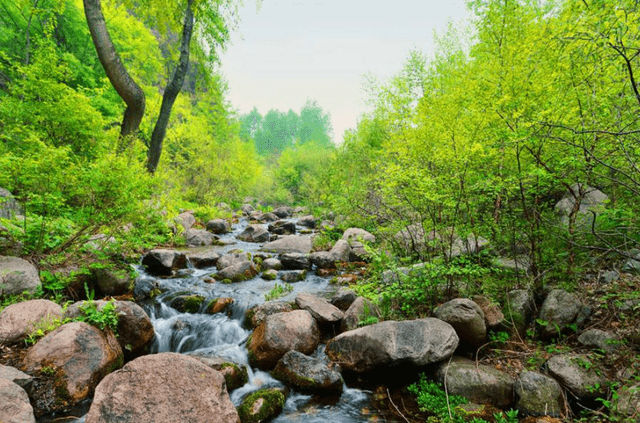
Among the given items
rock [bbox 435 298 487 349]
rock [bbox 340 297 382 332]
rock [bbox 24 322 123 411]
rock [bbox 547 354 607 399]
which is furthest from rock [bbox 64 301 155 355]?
rock [bbox 547 354 607 399]

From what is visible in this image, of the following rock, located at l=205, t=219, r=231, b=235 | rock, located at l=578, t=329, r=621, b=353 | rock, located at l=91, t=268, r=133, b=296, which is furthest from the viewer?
rock, located at l=205, t=219, r=231, b=235

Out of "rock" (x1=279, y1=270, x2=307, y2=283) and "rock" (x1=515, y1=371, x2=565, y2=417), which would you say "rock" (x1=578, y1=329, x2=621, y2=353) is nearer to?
"rock" (x1=515, y1=371, x2=565, y2=417)

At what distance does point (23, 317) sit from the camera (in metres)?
4.39

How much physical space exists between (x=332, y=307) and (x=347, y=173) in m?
11.2

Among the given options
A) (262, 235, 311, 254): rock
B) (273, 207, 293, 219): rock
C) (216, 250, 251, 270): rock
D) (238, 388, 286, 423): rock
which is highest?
(273, 207, 293, 219): rock

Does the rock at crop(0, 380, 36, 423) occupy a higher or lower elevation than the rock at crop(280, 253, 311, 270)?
lower

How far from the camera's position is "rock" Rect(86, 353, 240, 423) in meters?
3.02

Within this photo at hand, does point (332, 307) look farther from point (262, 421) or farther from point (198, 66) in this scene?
point (198, 66)

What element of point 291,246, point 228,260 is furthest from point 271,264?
point 291,246

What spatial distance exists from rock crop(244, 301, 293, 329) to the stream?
0.18m

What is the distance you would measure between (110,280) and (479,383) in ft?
23.3

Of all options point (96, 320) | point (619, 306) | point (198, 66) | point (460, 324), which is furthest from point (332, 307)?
point (198, 66)

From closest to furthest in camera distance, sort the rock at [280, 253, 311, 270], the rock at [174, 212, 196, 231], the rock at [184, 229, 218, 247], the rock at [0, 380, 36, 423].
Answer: the rock at [0, 380, 36, 423]
the rock at [280, 253, 311, 270]
the rock at [184, 229, 218, 247]
the rock at [174, 212, 196, 231]

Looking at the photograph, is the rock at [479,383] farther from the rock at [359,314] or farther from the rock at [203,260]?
the rock at [203,260]
